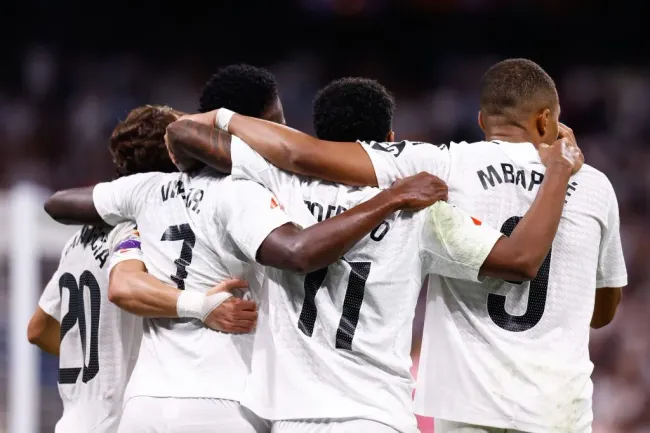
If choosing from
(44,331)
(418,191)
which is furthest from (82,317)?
(418,191)

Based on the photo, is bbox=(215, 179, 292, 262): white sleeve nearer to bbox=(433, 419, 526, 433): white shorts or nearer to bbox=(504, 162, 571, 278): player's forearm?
bbox=(504, 162, 571, 278): player's forearm

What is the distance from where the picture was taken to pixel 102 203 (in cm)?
379

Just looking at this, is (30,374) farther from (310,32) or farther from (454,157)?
(310,32)

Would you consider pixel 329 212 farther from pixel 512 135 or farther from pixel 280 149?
pixel 512 135

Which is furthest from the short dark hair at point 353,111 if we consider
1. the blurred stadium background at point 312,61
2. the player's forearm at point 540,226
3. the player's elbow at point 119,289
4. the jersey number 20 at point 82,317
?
the blurred stadium background at point 312,61

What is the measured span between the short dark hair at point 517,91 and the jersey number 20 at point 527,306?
17.9 inches

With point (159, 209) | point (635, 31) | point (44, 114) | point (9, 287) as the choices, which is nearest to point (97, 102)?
point (44, 114)

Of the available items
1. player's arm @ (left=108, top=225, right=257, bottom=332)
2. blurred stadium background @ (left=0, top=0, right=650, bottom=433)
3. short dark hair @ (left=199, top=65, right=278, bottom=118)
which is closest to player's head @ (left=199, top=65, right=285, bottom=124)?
short dark hair @ (left=199, top=65, right=278, bottom=118)

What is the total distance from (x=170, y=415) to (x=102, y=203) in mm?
977

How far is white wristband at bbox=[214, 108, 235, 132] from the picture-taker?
3365 millimetres

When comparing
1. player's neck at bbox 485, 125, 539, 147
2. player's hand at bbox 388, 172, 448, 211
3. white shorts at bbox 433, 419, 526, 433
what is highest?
player's neck at bbox 485, 125, 539, 147

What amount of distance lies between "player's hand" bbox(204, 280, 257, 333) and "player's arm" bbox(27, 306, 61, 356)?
1225mm

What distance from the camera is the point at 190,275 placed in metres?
3.45

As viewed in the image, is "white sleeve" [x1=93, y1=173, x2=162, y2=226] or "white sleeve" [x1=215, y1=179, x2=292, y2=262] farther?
"white sleeve" [x1=93, y1=173, x2=162, y2=226]
